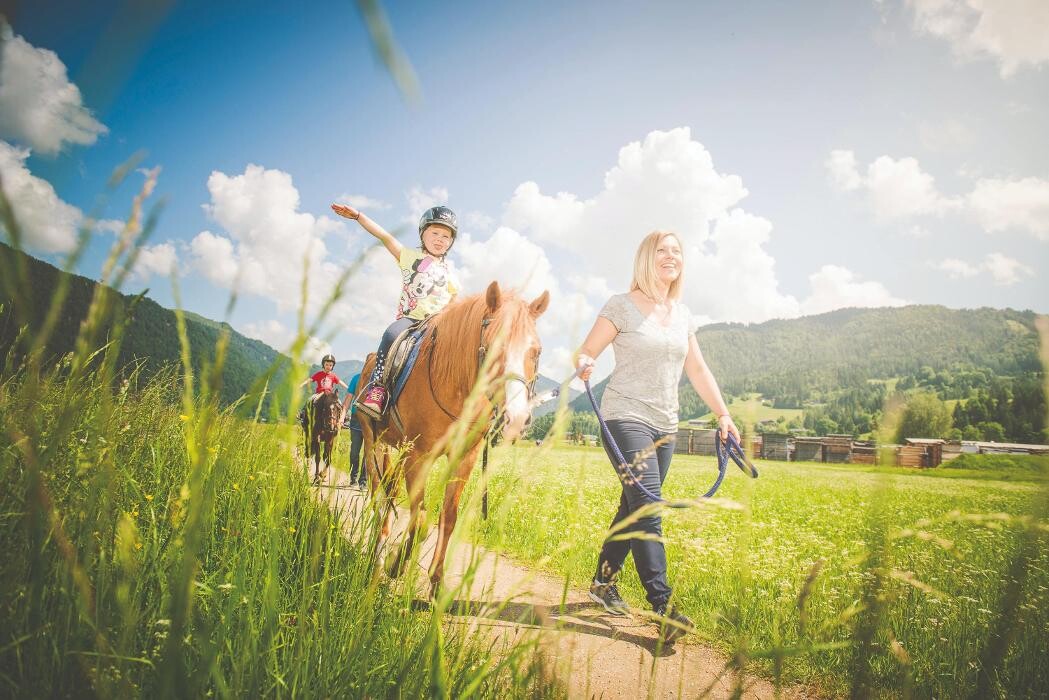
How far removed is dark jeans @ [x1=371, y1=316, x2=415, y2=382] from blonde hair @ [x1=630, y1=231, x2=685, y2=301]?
9.04 feet

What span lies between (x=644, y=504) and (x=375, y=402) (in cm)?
294

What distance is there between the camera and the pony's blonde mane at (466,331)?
3512 mm

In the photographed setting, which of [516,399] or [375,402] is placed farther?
[375,402]

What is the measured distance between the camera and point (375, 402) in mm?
4805

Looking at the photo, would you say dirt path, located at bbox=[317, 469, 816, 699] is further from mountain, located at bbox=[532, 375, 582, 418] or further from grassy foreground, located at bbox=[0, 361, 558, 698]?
mountain, located at bbox=[532, 375, 582, 418]

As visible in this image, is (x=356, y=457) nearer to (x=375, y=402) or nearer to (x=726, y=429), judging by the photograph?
(x=375, y=402)

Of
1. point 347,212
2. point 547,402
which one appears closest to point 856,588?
point 547,402

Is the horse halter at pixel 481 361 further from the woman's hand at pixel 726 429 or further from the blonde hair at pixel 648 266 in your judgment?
the woman's hand at pixel 726 429

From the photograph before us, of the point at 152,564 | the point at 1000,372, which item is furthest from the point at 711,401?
the point at 1000,372

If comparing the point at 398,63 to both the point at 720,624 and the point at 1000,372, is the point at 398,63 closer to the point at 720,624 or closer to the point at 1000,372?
the point at 720,624

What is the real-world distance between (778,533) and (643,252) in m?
5.28

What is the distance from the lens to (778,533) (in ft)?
21.9

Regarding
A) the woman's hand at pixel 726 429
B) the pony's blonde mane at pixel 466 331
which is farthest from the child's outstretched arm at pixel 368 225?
the woman's hand at pixel 726 429

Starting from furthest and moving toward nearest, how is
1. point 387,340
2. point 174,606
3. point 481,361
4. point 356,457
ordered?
point 356,457 → point 387,340 → point 481,361 → point 174,606
